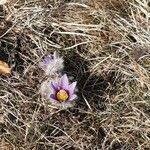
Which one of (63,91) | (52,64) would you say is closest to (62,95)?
(63,91)

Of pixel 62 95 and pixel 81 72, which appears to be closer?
pixel 62 95

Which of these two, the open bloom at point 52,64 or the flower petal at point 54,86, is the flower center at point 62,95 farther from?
the open bloom at point 52,64

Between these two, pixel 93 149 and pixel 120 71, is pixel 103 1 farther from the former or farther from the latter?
pixel 93 149

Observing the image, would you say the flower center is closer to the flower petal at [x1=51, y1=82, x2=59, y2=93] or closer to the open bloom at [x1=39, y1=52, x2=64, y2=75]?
the flower petal at [x1=51, y1=82, x2=59, y2=93]

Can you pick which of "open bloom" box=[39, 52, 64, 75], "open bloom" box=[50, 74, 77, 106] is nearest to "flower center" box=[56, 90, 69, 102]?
"open bloom" box=[50, 74, 77, 106]

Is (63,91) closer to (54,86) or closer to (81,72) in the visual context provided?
(54,86)

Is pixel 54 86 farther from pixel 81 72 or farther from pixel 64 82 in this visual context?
pixel 81 72

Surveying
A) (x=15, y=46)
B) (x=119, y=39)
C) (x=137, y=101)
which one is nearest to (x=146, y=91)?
(x=137, y=101)
